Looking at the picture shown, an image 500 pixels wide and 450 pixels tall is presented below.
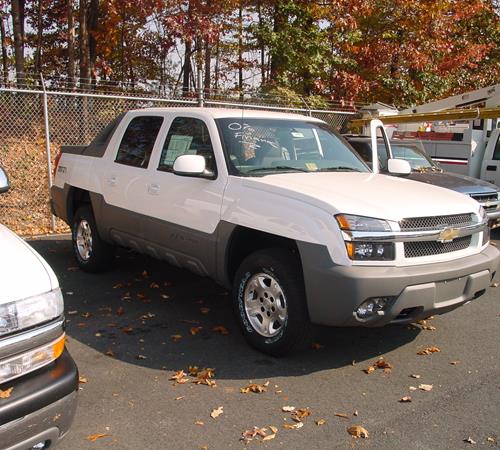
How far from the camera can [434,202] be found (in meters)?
4.28

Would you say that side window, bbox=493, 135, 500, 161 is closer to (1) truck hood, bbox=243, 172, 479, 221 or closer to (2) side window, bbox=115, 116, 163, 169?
(1) truck hood, bbox=243, 172, 479, 221

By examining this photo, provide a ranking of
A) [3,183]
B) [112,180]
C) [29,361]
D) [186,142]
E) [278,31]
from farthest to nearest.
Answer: [278,31] → [112,180] → [186,142] → [3,183] → [29,361]

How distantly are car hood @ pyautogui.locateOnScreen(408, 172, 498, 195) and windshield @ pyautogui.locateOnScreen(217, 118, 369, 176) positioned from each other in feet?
11.9

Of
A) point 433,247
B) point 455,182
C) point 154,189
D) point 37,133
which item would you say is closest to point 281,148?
point 154,189

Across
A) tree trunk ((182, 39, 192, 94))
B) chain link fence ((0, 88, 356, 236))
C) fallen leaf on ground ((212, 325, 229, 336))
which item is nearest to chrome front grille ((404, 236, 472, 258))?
fallen leaf on ground ((212, 325, 229, 336))

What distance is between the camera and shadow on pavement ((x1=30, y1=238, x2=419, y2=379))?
4.30 meters

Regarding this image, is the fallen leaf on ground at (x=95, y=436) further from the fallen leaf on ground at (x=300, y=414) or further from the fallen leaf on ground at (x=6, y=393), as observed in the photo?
the fallen leaf on ground at (x=300, y=414)

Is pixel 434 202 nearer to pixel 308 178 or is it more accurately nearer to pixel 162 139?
pixel 308 178

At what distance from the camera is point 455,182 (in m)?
8.98

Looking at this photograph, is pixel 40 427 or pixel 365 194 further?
pixel 365 194

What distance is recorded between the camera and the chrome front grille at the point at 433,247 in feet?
13.1

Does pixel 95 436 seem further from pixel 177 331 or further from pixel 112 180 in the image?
pixel 112 180

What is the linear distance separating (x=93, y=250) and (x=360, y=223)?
12.1 ft

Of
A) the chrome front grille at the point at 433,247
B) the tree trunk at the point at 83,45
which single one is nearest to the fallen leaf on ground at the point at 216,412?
the chrome front grille at the point at 433,247
